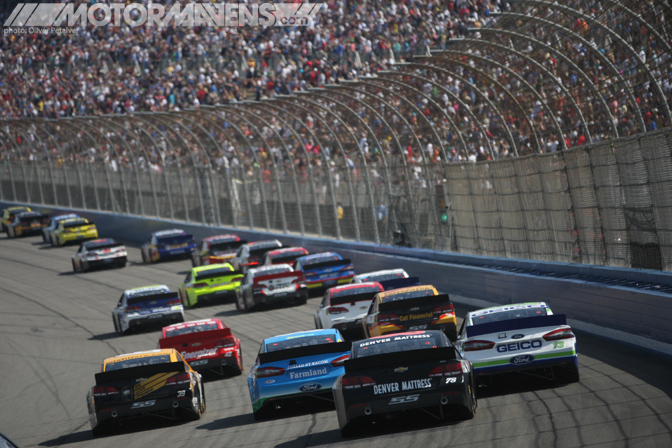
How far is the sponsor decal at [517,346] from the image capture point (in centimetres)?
1039

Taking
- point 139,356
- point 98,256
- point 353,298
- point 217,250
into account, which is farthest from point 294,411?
point 98,256

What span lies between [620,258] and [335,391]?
6.97m

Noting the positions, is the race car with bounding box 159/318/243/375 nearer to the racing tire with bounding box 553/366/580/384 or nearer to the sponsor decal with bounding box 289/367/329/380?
the sponsor decal with bounding box 289/367/329/380

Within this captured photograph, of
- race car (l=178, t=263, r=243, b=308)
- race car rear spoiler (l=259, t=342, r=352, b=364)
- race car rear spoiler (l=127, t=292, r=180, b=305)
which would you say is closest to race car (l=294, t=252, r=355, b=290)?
race car (l=178, t=263, r=243, b=308)

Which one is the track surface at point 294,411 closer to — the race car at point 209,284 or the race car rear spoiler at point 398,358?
the race car rear spoiler at point 398,358

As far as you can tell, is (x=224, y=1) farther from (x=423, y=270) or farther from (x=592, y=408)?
(x=592, y=408)

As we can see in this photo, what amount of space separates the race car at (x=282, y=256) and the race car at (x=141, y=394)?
13.4 m

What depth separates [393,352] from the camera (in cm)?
937

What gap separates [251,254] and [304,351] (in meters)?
16.5

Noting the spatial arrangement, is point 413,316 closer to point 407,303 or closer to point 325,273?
point 407,303

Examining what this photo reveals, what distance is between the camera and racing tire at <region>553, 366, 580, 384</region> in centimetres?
1065

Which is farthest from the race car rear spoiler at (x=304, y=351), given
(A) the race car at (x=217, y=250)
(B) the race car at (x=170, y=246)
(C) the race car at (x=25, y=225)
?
(C) the race car at (x=25, y=225)

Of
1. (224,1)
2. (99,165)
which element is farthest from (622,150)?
(224,1)

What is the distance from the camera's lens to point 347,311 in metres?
16.7
